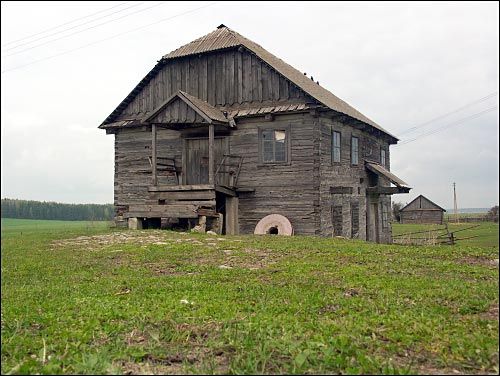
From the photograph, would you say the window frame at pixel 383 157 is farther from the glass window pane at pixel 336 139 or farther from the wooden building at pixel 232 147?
the glass window pane at pixel 336 139

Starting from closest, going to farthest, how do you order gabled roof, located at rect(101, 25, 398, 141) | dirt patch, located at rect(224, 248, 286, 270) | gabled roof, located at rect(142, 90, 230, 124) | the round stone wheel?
dirt patch, located at rect(224, 248, 286, 270), gabled roof, located at rect(142, 90, 230, 124), the round stone wheel, gabled roof, located at rect(101, 25, 398, 141)

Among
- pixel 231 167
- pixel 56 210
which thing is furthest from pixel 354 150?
pixel 56 210

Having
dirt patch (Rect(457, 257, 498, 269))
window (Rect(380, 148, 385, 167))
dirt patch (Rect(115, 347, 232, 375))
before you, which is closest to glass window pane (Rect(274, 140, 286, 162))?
dirt patch (Rect(457, 257, 498, 269))

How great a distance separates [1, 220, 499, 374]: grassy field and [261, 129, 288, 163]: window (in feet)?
29.8

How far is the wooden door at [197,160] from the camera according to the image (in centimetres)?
2162

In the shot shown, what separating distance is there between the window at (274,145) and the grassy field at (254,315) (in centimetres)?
910

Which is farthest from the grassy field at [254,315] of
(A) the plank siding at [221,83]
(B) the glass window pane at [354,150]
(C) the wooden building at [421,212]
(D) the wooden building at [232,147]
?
(C) the wooden building at [421,212]

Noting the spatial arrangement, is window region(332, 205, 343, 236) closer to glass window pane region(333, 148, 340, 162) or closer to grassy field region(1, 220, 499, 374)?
glass window pane region(333, 148, 340, 162)

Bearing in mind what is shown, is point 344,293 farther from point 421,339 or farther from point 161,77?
point 161,77

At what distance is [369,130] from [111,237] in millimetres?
16125

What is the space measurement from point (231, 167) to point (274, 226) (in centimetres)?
321

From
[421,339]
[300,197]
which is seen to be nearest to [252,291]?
[421,339]

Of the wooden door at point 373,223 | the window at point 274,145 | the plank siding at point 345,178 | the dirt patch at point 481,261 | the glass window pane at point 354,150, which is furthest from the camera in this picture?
the wooden door at point 373,223

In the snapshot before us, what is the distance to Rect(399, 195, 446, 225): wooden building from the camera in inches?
2085
